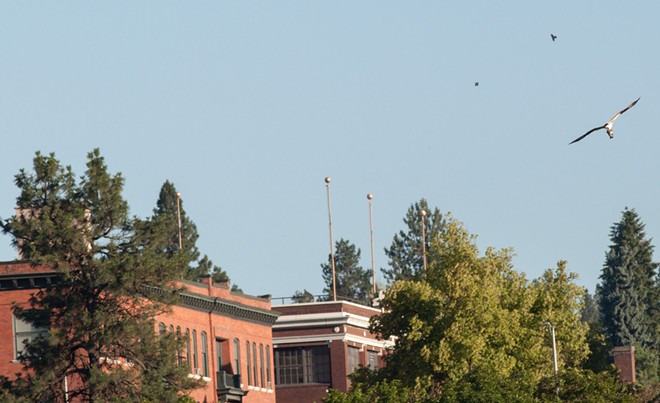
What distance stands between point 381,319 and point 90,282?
70.9 ft

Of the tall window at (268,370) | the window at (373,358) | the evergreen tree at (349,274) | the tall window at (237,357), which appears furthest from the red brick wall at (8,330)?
the evergreen tree at (349,274)

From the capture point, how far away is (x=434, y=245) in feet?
286

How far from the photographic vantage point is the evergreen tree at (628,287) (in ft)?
437

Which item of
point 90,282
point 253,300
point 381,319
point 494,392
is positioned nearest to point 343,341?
point 253,300

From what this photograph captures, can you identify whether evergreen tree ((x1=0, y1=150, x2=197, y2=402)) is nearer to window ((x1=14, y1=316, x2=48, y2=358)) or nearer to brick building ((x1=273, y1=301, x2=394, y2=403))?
window ((x1=14, y1=316, x2=48, y2=358))

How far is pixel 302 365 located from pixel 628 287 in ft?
121

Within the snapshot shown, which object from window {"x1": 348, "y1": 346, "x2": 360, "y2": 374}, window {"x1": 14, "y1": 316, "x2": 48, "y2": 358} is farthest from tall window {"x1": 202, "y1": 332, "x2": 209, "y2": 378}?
window {"x1": 348, "y1": 346, "x2": 360, "y2": 374}

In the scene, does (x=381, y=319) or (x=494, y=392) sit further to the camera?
(x=381, y=319)

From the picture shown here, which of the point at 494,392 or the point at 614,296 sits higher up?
the point at 614,296

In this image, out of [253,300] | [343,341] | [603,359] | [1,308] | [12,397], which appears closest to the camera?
[12,397]

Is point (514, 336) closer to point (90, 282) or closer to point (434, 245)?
point (434, 245)

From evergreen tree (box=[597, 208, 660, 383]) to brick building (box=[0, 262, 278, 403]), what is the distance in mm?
42517

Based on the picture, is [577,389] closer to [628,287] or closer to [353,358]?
[353,358]

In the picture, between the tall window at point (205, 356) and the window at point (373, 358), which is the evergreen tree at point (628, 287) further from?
the tall window at point (205, 356)
